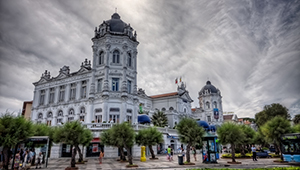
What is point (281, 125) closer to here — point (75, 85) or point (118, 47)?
point (118, 47)

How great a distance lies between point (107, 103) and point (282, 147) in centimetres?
2963

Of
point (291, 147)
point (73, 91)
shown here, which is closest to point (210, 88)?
point (73, 91)

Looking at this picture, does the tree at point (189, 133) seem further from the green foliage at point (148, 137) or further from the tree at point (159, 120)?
the tree at point (159, 120)

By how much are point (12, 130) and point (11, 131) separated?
0.12m

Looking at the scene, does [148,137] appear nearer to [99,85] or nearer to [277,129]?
[277,129]

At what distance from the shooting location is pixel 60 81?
51.3m

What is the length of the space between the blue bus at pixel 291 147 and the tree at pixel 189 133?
932 cm

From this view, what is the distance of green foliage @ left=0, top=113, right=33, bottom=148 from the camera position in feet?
64.6

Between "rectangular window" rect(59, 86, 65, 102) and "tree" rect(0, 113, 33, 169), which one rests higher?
"rectangular window" rect(59, 86, 65, 102)

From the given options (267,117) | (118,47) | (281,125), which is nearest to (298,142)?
(281,125)

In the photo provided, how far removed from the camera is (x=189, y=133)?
1008 inches

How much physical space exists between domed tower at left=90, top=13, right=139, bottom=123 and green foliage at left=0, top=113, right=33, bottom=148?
1915 cm

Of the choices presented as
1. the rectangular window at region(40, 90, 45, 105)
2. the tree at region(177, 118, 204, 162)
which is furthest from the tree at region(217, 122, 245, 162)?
the rectangular window at region(40, 90, 45, 105)

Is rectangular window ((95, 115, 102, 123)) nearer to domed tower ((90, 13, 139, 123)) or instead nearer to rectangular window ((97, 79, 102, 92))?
domed tower ((90, 13, 139, 123))
